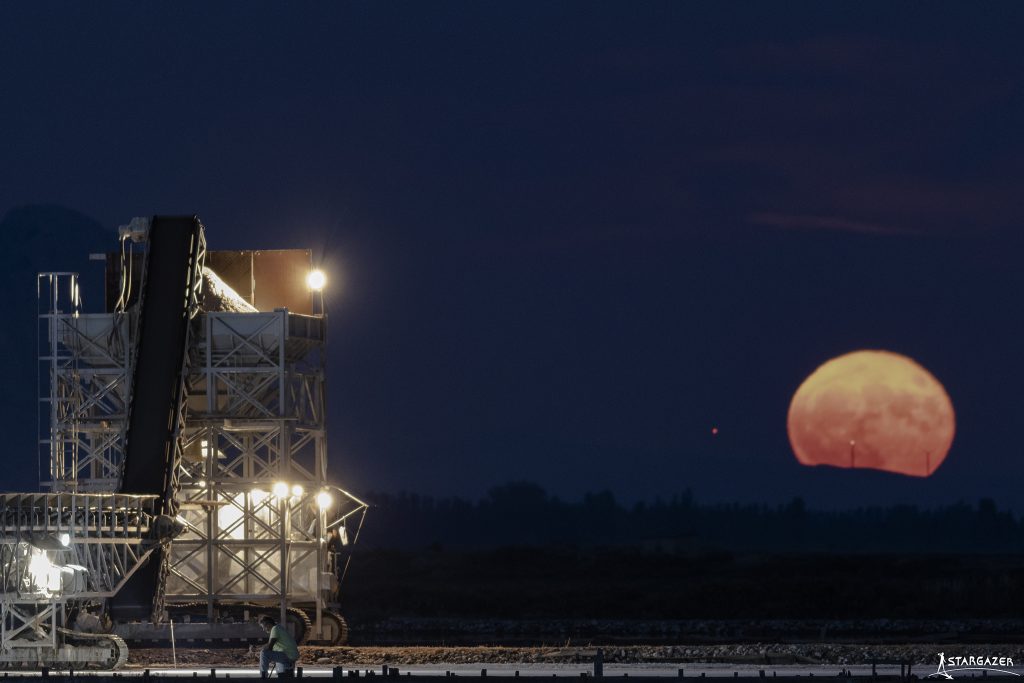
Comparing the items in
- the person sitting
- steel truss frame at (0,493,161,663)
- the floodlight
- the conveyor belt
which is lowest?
the person sitting

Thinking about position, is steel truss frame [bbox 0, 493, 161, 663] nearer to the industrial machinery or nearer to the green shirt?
the industrial machinery

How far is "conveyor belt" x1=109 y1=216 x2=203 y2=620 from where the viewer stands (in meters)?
66.9

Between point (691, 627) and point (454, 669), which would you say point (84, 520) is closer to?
point (454, 669)

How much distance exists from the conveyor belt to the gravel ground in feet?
12.9

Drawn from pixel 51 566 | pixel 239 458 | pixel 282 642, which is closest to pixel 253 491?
pixel 239 458

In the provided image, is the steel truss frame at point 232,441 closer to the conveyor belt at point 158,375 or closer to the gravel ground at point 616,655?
the conveyor belt at point 158,375

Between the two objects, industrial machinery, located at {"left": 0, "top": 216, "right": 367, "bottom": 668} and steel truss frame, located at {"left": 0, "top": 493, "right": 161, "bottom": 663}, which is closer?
steel truss frame, located at {"left": 0, "top": 493, "right": 161, "bottom": 663}

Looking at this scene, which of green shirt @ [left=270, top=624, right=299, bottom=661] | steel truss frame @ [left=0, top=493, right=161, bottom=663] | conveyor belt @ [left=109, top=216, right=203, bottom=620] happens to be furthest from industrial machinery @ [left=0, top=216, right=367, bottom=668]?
green shirt @ [left=270, top=624, right=299, bottom=661]

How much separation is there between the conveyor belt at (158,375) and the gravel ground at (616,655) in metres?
3.94

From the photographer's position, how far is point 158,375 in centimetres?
6875

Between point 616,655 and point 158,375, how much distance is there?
20.0 m

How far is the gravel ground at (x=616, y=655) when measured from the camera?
188 feet

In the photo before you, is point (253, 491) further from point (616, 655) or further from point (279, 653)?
point (279, 653)

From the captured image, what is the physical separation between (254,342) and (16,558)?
1662 cm
